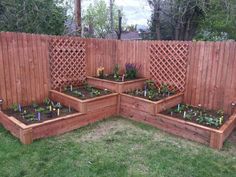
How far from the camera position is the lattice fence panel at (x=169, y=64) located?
194 inches

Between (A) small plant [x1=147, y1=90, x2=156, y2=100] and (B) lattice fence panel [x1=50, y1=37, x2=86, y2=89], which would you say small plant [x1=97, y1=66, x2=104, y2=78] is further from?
(A) small plant [x1=147, y1=90, x2=156, y2=100]

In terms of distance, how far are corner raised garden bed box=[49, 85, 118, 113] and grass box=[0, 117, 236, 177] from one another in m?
0.53

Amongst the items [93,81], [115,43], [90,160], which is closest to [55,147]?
[90,160]

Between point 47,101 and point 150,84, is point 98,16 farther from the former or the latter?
point 47,101

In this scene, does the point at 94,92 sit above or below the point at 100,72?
below

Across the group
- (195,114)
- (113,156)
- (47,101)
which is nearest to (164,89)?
(195,114)

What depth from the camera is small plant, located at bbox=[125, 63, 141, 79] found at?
5.68 meters

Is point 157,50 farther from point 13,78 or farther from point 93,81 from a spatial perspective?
point 13,78

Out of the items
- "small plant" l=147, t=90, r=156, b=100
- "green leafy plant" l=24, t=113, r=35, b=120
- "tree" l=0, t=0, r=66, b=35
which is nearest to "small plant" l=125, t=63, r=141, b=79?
"small plant" l=147, t=90, r=156, b=100

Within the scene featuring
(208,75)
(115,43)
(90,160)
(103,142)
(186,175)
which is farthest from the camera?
(115,43)

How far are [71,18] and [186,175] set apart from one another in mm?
9050

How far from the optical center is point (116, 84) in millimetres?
5039

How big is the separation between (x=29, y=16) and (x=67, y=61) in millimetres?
2786

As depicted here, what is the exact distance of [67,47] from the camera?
518 cm
